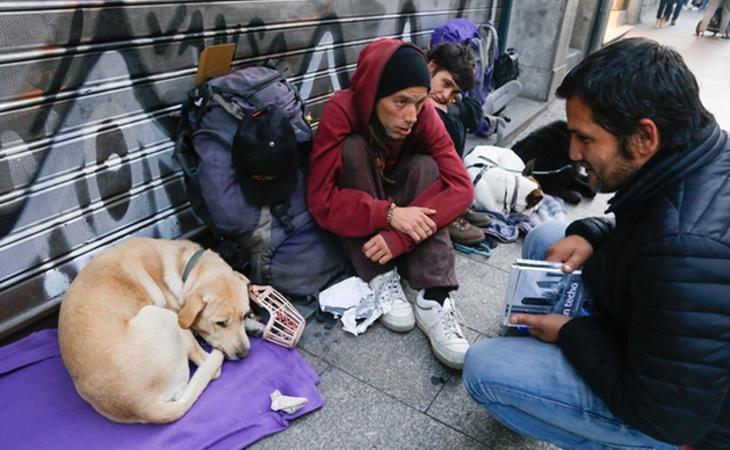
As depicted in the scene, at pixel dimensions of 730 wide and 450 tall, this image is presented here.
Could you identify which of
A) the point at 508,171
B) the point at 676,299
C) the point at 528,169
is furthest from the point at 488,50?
the point at 676,299

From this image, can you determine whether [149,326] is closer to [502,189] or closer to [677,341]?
[677,341]

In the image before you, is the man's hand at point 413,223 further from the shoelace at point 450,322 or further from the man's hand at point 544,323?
the man's hand at point 544,323

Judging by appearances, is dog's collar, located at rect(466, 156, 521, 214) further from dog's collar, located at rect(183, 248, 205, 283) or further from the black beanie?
dog's collar, located at rect(183, 248, 205, 283)

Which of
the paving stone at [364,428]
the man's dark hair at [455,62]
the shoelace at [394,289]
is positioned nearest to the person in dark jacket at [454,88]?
the man's dark hair at [455,62]

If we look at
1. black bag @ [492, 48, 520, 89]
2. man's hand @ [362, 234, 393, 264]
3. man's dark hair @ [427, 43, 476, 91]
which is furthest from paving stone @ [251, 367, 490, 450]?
black bag @ [492, 48, 520, 89]

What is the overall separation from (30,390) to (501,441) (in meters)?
2.10

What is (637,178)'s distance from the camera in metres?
1.40

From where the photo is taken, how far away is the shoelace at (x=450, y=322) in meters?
2.46

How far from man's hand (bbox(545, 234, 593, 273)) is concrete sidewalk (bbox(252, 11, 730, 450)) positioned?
30.8 inches

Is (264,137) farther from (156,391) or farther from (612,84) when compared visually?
(612,84)

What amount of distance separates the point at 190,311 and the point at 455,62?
8.11 ft

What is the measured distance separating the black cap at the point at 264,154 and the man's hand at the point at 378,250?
562 millimetres

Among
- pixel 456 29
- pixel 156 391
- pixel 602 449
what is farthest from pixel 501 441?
pixel 456 29

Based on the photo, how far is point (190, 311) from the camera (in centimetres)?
208
